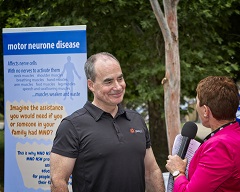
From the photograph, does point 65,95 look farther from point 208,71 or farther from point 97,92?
point 208,71

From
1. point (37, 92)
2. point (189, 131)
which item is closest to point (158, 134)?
point (37, 92)

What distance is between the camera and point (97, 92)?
10.5 ft

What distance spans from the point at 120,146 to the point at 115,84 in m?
0.36

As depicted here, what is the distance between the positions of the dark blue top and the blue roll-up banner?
224 centimetres

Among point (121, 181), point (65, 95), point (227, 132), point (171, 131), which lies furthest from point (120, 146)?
point (171, 131)

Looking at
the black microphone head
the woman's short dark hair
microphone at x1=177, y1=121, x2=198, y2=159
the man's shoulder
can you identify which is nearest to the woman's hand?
microphone at x1=177, y1=121, x2=198, y2=159

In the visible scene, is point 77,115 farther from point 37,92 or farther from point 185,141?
point 37,92

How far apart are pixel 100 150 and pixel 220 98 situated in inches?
28.6

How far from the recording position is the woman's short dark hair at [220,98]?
295 cm

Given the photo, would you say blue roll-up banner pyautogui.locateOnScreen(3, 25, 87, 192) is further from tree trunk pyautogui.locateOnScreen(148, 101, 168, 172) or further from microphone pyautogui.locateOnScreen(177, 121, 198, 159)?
tree trunk pyautogui.locateOnScreen(148, 101, 168, 172)

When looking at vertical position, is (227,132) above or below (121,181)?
above

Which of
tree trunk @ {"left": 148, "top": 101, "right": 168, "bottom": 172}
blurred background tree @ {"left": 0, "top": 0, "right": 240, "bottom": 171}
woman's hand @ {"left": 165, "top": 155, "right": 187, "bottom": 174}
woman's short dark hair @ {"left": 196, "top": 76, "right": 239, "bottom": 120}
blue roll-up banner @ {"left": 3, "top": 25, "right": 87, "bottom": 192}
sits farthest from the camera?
tree trunk @ {"left": 148, "top": 101, "right": 168, "bottom": 172}

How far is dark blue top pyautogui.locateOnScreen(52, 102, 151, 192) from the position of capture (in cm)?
308

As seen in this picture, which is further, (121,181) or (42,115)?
(42,115)
